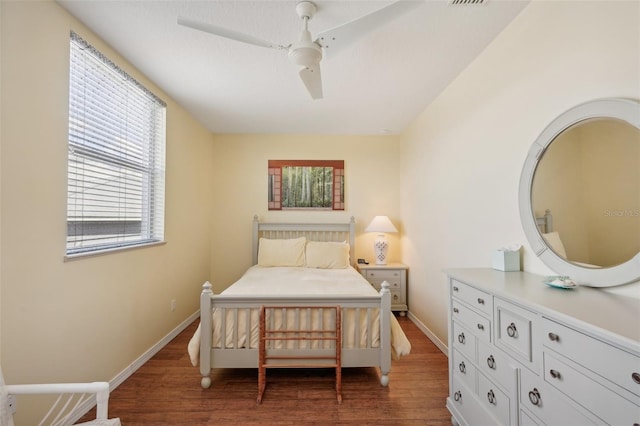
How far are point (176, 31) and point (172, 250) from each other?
6.82ft

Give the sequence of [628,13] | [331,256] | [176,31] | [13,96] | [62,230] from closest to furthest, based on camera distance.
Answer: [628,13], [13,96], [62,230], [176,31], [331,256]

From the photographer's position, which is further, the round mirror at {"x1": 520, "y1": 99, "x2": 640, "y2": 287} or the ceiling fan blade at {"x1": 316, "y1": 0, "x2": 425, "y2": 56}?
the ceiling fan blade at {"x1": 316, "y1": 0, "x2": 425, "y2": 56}

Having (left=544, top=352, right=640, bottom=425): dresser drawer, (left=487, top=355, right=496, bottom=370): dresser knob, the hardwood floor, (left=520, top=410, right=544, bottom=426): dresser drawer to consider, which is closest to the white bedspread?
the hardwood floor

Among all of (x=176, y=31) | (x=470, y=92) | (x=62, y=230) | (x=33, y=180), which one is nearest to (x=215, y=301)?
(x=62, y=230)

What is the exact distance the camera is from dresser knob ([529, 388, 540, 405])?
3.71ft

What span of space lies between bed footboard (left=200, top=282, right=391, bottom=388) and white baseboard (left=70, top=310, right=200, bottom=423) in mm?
661

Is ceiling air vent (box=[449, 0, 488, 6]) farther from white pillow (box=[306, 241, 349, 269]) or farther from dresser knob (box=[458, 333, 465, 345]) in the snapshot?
white pillow (box=[306, 241, 349, 269])

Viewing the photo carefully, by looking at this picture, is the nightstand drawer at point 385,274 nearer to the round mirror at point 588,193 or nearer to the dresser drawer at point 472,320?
the dresser drawer at point 472,320

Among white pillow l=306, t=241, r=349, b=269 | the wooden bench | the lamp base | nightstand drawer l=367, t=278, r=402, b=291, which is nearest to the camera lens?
the wooden bench

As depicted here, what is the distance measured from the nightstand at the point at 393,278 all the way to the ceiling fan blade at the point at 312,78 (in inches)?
94.2

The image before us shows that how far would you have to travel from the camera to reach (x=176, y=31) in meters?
1.82

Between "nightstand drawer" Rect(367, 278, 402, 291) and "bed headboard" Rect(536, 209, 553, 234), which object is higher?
"bed headboard" Rect(536, 209, 553, 234)

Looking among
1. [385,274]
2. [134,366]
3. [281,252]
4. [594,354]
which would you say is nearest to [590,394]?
[594,354]

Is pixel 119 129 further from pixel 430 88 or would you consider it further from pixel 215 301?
pixel 430 88
